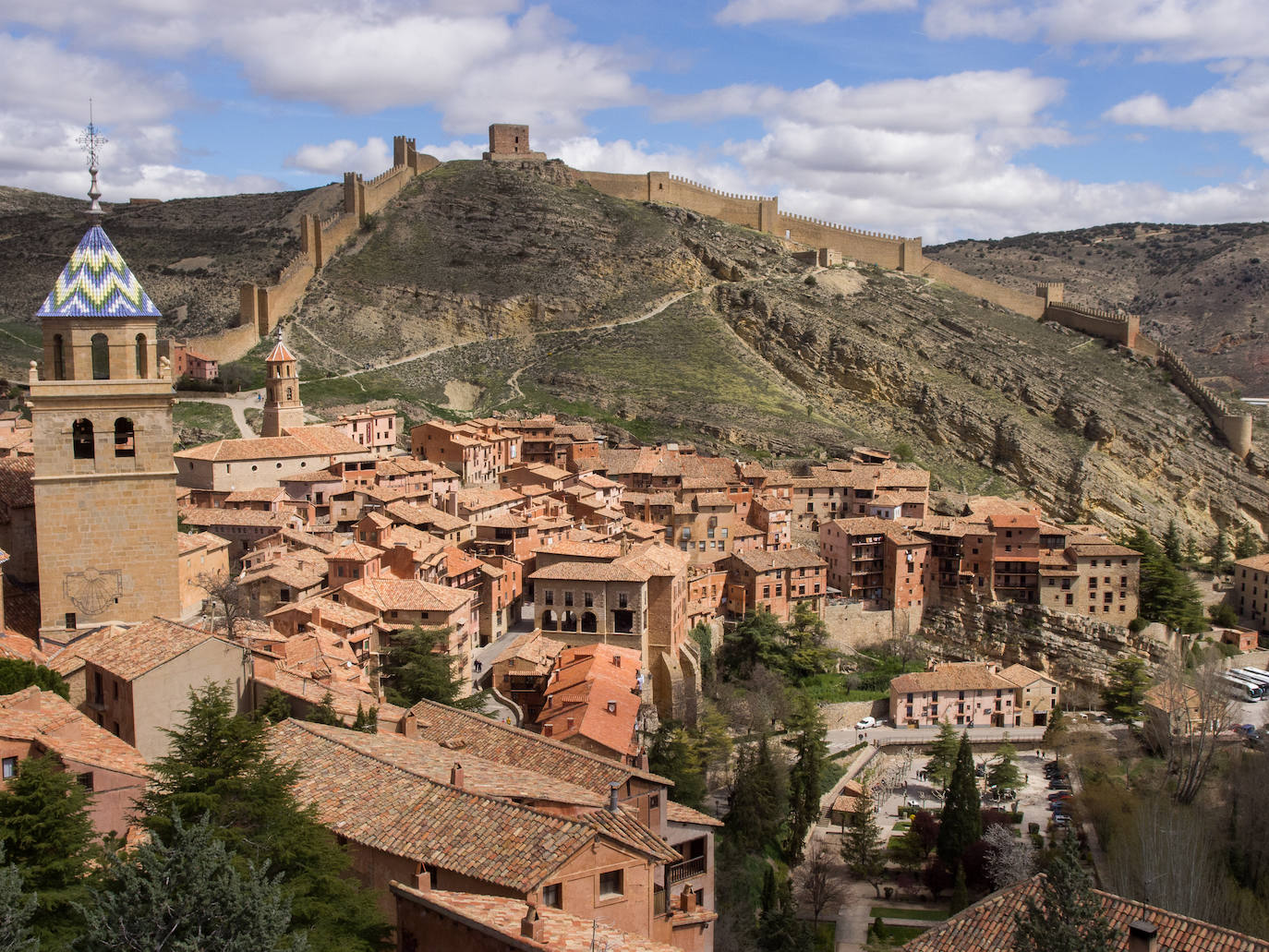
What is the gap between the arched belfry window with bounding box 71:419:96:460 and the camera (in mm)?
17922

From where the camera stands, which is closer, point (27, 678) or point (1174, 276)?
point (27, 678)

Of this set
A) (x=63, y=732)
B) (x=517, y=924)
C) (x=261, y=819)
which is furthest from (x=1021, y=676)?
(x=261, y=819)

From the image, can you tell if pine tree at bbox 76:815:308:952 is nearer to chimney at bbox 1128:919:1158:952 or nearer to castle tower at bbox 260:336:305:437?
chimney at bbox 1128:919:1158:952

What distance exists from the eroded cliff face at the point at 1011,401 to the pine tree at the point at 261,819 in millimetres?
49069

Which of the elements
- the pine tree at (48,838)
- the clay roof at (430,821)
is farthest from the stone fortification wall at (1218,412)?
the pine tree at (48,838)

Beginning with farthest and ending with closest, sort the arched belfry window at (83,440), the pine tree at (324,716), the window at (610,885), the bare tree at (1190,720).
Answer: the bare tree at (1190,720)
the arched belfry window at (83,440)
the pine tree at (324,716)
the window at (610,885)

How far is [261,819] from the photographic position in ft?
37.1

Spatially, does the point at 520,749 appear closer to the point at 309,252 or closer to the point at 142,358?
the point at 142,358

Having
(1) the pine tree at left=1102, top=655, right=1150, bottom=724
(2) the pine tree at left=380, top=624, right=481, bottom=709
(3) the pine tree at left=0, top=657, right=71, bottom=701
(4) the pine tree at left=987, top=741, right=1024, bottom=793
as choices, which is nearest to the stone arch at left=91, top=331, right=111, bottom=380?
(3) the pine tree at left=0, top=657, right=71, bottom=701

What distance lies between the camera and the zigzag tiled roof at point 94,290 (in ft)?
58.5

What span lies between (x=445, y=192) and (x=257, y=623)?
5486 centimetres

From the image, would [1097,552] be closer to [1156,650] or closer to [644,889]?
[1156,650]

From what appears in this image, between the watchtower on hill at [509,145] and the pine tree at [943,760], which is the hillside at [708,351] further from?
the pine tree at [943,760]

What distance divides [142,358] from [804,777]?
18.6 metres
